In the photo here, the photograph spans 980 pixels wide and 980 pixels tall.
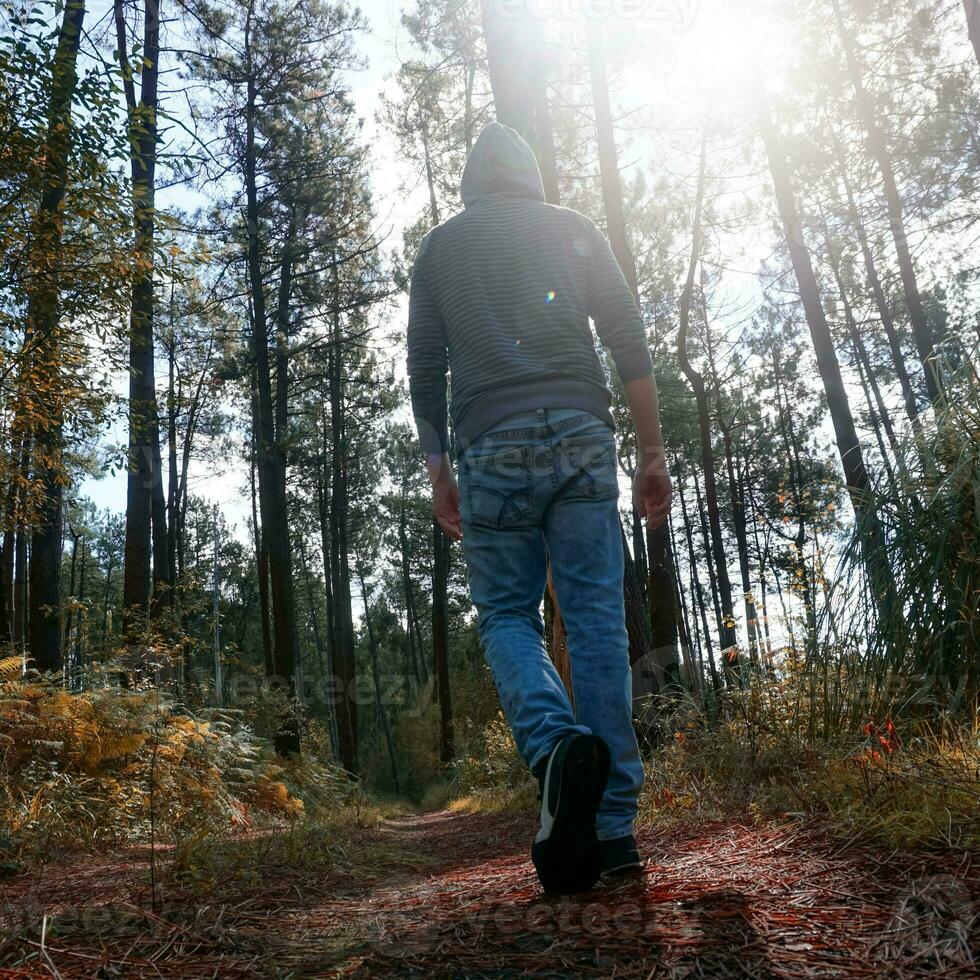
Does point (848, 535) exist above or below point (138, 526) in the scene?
below

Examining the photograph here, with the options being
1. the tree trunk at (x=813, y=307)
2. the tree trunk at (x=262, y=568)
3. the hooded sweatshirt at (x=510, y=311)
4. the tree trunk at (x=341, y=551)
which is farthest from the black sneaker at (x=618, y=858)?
the tree trunk at (x=341, y=551)

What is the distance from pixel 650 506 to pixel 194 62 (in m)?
14.2

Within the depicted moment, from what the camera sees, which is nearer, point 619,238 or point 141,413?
point 619,238

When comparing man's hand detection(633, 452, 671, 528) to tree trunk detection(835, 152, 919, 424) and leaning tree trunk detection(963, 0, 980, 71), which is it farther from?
tree trunk detection(835, 152, 919, 424)

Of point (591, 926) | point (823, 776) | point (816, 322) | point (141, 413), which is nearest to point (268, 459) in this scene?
point (141, 413)

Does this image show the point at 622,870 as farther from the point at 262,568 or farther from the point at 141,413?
the point at 262,568

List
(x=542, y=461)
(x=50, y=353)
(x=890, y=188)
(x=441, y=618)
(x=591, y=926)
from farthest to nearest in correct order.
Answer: (x=441, y=618) → (x=890, y=188) → (x=50, y=353) → (x=542, y=461) → (x=591, y=926)

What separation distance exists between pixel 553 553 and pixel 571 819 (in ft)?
2.28

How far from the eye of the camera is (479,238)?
7.70ft

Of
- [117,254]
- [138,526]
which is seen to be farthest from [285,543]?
[117,254]

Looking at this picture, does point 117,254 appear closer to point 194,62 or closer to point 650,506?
point 650,506

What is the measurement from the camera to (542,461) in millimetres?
2094

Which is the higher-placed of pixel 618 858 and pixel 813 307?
pixel 813 307

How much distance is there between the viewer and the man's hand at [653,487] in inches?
90.4
